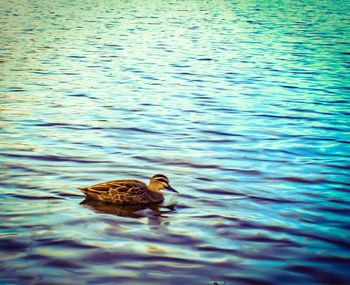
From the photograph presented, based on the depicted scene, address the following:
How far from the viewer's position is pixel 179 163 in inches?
466

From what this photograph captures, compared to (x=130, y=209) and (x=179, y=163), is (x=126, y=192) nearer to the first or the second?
(x=130, y=209)

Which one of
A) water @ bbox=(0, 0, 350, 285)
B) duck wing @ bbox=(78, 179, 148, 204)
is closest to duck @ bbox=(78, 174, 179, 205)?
duck wing @ bbox=(78, 179, 148, 204)

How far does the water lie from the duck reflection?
4cm

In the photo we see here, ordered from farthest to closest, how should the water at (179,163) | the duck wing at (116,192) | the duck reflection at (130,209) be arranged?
the duck wing at (116,192) < the duck reflection at (130,209) < the water at (179,163)

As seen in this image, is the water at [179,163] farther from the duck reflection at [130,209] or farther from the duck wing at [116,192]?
the duck wing at [116,192]

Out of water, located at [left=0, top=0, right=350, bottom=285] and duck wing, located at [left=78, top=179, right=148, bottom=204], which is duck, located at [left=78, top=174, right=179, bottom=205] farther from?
water, located at [left=0, top=0, right=350, bottom=285]

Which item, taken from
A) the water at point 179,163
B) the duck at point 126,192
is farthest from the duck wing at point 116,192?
the water at point 179,163

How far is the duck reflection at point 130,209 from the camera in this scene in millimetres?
9172

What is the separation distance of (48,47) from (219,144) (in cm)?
1844

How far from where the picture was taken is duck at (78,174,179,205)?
9.34m

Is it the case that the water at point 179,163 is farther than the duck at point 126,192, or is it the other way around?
the duck at point 126,192

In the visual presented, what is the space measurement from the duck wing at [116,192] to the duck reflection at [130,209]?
85 mm

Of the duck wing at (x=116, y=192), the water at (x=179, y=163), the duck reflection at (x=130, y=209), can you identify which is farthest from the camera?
the duck wing at (x=116, y=192)

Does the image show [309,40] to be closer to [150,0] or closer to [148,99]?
[148,99]
